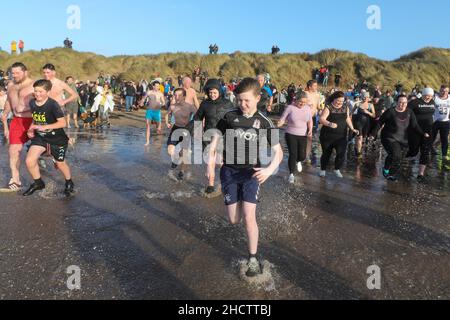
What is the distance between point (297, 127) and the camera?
6.87 m

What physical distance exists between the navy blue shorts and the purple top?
358 centimetres

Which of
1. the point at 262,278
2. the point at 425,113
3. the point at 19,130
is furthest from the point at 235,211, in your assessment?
the point at 425,113

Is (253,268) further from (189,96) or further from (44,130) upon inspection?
(189,96)

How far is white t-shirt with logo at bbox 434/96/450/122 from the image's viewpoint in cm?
827

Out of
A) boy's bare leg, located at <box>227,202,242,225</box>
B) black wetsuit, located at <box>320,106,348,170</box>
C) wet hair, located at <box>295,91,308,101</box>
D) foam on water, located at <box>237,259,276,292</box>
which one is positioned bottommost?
foam on water, located at <box>237,259,276,292</box>

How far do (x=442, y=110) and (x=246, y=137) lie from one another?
7077 mm

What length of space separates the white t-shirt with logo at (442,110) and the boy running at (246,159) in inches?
266

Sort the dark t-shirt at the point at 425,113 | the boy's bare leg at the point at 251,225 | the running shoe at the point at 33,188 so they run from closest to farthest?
the boy's bare leg at the point at 251,225, the running shoe at the point at 33,188, the dark t-shirt at the point at 425,113

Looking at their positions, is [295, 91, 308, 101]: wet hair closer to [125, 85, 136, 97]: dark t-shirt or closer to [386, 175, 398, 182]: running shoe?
[386, 175, 398, 182]: running shoe

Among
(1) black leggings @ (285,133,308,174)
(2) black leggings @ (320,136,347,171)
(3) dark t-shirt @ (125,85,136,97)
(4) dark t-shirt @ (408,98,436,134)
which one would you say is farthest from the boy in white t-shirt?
(3) dark t-shirt @ (125,85,136,97)

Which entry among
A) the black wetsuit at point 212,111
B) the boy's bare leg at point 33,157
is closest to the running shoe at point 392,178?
the black wetsuit at point 212,111

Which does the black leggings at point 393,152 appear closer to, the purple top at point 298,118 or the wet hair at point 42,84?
the purple top at point 298,118

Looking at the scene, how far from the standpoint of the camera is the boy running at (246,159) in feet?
11.0

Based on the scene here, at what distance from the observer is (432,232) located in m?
4.58
